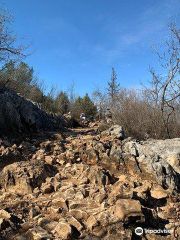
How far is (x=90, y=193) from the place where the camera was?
8.73 ft

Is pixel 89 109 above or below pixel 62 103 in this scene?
below

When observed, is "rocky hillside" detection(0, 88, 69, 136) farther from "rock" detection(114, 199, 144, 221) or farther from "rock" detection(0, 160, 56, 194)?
"rock" detection(114, 199, 144, 221)

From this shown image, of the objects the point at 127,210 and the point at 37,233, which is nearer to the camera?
the point at 37,233

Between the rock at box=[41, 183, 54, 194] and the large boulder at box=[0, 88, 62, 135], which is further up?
the large boulder at box=[0, 88, 62, 135]

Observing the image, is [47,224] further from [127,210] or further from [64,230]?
[127,210]

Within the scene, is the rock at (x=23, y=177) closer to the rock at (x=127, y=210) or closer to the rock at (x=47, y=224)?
the rock at (x=47, y=224)

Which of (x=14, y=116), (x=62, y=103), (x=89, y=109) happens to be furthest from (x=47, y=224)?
(x=89, y=109)

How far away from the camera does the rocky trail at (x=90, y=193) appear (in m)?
2.05

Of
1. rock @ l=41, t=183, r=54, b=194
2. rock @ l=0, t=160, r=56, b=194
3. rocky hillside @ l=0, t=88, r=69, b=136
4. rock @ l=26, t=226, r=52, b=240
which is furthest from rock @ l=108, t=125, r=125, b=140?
rock @ l=26, t=226, r=52, b=240

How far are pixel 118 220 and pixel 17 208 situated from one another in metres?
1.24

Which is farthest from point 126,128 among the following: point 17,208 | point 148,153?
point 17,208

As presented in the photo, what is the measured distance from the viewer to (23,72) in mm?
16078

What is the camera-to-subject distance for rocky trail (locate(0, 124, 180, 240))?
2.05 metres

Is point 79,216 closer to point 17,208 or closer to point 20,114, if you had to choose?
point 17,208
